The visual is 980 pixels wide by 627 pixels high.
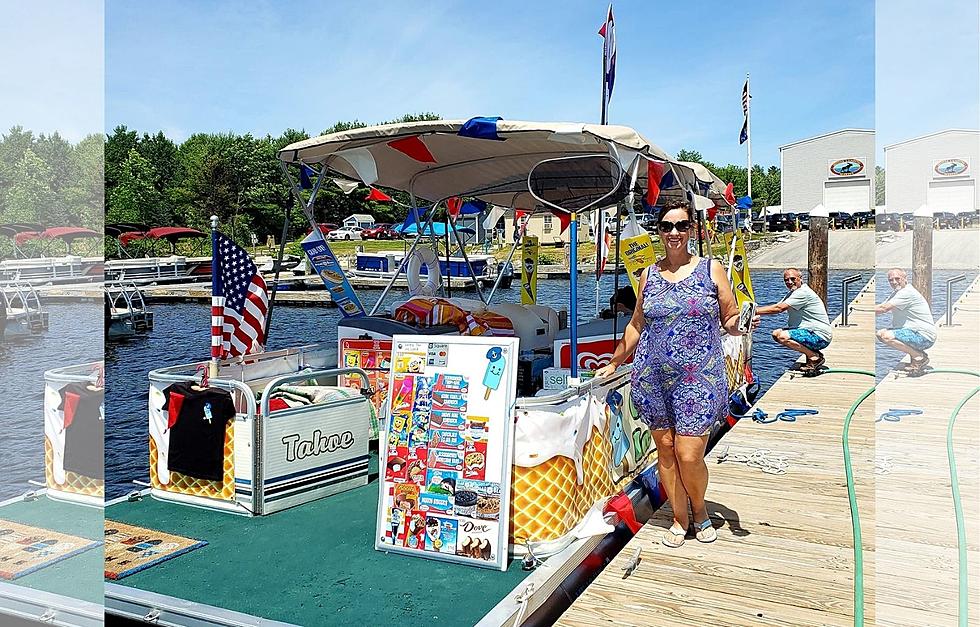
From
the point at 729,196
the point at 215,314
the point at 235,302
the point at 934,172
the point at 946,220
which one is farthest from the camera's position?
the point at 729,196

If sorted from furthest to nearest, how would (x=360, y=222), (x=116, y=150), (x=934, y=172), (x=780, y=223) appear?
(x=116, y=150) → (x=780, y=223) → (x=360, y=222) → (x=934, y=172)

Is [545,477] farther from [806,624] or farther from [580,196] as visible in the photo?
[580,196]

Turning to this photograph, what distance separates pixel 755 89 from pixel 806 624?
7188cm

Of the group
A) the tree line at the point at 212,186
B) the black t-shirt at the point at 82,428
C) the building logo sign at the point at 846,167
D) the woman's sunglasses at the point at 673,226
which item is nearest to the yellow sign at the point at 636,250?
the woman's sunglasses at the point at 673,226

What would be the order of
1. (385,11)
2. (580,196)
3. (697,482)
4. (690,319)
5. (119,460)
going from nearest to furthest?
(690,319), (697,482), (580,196), (119,460), (385,11)

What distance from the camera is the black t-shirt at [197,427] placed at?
4875mm

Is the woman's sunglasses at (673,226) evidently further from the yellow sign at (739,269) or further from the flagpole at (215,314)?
the yellow sign at (739,269)

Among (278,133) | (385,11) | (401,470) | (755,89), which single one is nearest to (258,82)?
(278,133)

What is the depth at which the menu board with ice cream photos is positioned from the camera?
4145 millimetres

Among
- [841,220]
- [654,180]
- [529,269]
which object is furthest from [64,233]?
[841,220]

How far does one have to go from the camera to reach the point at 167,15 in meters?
67.3

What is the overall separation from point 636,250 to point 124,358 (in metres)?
17.8

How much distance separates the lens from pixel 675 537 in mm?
4633

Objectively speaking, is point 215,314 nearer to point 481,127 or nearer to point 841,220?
point 481,127
